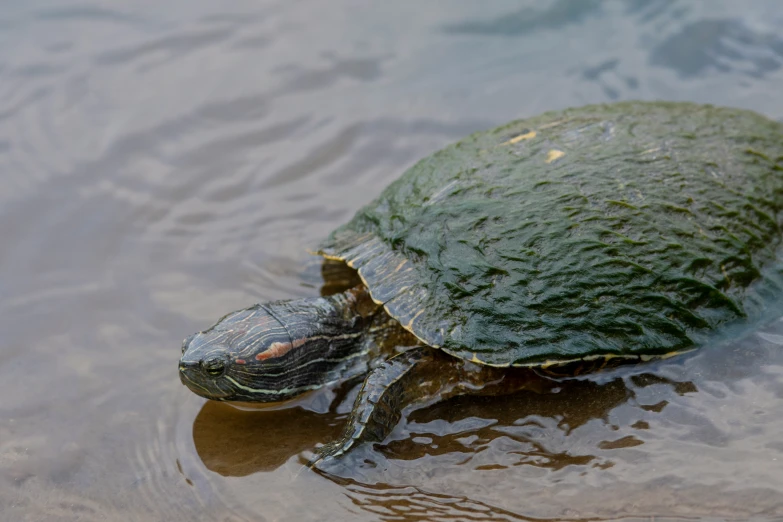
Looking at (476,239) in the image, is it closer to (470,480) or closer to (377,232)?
(377,232)

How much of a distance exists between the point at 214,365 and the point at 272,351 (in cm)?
38

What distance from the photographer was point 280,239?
20.9 feet

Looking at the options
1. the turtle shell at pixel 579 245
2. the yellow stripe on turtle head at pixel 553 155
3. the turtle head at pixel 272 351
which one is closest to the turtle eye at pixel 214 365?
the turtle head at pixel 272 351

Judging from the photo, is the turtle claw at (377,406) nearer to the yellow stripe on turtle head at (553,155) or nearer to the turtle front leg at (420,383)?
the turtle front leg at (420,383)

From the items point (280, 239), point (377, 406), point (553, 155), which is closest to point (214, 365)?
point (377, 406)

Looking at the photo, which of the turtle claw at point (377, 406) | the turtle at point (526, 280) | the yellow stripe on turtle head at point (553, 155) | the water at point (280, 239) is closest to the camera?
the water at point (280, 239)

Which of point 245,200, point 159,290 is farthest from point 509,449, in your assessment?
point 245,200

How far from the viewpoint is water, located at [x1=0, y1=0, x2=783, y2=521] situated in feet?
13.8

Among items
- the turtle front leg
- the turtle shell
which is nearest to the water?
the turtle front leg

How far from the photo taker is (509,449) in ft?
14.4

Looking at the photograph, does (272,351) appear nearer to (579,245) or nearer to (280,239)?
(280,239)

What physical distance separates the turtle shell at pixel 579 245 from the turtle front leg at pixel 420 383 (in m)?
0.28

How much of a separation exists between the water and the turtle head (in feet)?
0.74

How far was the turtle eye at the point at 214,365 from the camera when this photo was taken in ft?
14.5
